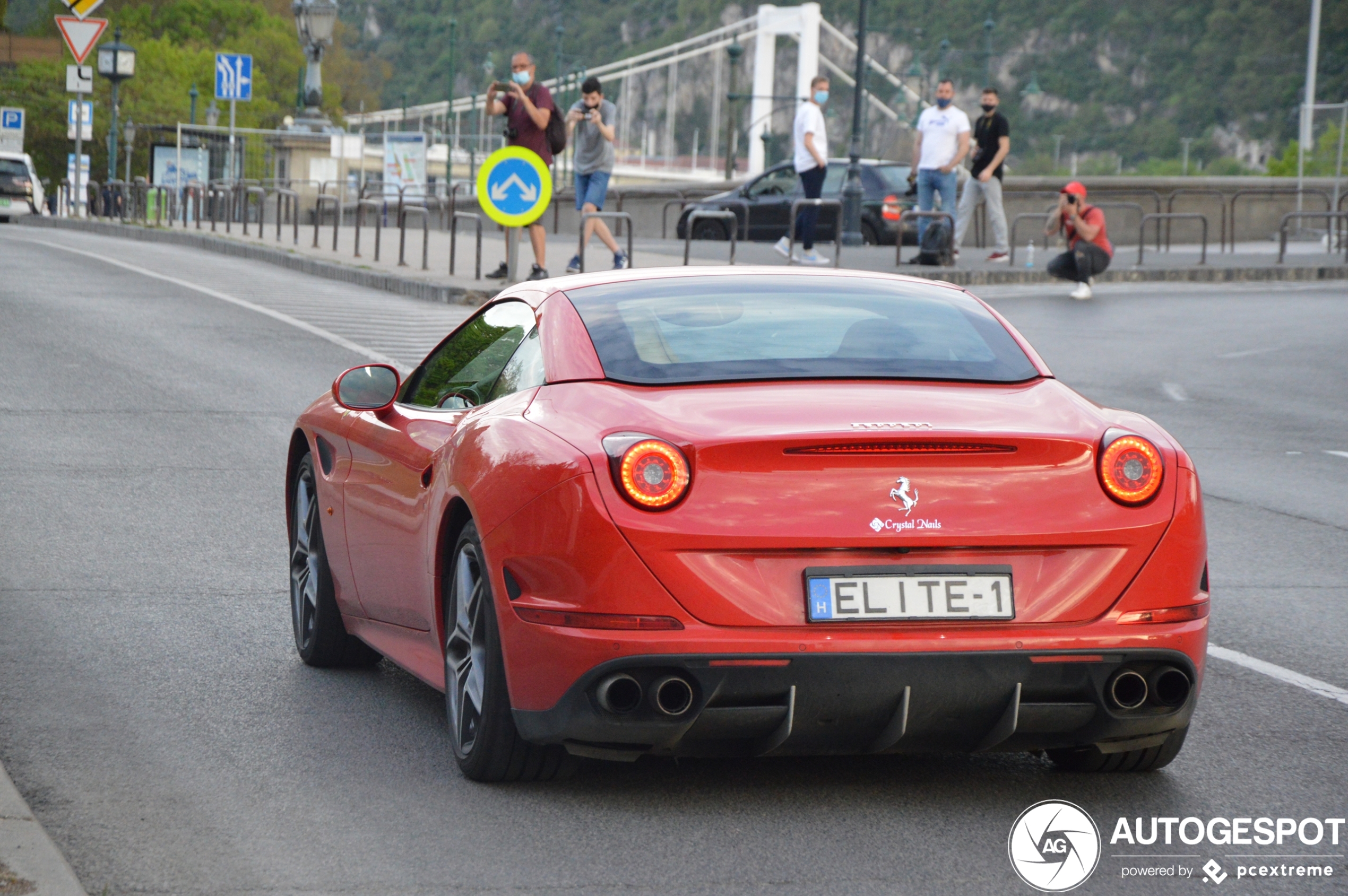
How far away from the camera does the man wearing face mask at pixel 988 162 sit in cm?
2497

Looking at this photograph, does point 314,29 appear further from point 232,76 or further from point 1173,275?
point 1173,275

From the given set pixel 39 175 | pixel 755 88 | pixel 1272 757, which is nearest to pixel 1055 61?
pixel 755 88

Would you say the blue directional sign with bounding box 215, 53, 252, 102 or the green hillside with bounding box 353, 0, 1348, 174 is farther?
the green hillside with bounding box 353, 0, 1348, 174

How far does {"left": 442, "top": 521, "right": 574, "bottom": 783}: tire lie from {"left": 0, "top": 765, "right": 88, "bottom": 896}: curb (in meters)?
1.01

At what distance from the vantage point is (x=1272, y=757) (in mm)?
5219

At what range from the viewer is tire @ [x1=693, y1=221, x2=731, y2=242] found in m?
35.1

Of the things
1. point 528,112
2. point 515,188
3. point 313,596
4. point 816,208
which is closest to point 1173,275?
point 816,208

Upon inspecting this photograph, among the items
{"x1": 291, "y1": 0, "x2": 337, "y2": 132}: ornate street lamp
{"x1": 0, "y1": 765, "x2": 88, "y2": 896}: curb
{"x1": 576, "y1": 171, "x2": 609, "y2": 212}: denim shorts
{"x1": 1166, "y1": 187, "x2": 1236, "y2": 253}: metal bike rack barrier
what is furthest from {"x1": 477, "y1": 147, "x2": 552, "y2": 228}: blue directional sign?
{"x1": 291, "y1": 0, "x2": 337, "y2": 132}: ornate street lamp

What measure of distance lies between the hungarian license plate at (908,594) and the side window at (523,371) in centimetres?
102

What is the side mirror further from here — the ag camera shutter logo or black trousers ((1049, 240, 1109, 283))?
black trousers ((1049, 240, 1109, 283))

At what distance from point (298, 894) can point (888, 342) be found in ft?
6.75

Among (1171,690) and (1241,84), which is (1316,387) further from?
(1241,84)

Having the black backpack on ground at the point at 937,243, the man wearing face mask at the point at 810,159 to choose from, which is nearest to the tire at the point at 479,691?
the man wearing face mask at the point at 810,159

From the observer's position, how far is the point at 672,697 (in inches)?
173
